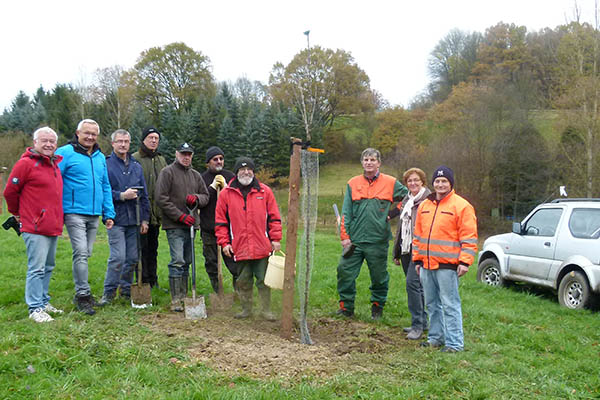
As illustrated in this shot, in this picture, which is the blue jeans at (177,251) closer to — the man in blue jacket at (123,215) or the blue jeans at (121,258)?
the man in blue jacket at (123,215)

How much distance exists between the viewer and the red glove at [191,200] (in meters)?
6.57

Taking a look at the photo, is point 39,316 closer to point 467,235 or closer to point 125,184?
point 125,184

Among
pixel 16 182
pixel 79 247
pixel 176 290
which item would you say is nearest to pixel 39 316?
pixel 79 247

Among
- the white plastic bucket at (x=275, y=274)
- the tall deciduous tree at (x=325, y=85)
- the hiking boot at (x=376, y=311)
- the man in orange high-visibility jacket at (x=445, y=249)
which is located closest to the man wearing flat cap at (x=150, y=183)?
the white plastic bucket at (x=275, y=274)

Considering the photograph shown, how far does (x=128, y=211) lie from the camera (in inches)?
252

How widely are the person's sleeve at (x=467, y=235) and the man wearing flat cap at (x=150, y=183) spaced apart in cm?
416

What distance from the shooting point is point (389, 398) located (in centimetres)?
393

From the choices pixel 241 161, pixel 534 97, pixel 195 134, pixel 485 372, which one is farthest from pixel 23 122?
pixel 485 372

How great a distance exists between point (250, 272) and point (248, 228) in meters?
0.66

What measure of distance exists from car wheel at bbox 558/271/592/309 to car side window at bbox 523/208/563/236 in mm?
932

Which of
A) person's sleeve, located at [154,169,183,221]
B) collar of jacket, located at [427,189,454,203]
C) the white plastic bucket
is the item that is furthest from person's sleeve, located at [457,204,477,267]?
person's sleeve, located at [154,169,183,221]

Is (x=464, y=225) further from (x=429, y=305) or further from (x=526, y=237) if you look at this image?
(x=526, y=237)

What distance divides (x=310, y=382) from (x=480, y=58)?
52.7m

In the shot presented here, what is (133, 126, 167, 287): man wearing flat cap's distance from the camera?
692 cm
